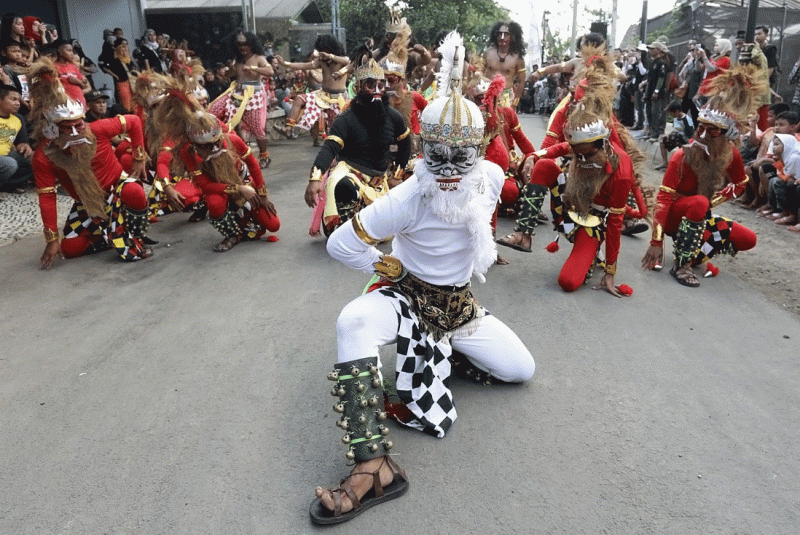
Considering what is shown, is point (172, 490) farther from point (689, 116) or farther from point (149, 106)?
point (689, 116)

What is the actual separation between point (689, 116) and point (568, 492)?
8295mm

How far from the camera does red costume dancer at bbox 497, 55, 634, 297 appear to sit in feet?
14.5

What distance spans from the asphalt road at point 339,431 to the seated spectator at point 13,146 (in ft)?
10.4

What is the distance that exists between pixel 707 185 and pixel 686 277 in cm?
74

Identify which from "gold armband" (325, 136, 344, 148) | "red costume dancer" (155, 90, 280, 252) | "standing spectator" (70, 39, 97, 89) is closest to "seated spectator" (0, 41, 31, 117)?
"standing spectator" (70, 39, 97, 89)

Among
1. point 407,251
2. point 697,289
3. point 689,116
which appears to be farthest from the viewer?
point 689,116

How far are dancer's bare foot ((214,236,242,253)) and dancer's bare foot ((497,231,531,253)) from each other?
240 cm

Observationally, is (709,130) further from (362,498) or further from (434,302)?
(362,498)

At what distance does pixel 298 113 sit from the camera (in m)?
9.90

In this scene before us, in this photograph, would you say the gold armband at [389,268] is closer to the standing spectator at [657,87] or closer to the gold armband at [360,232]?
the gold armband at [360,232]

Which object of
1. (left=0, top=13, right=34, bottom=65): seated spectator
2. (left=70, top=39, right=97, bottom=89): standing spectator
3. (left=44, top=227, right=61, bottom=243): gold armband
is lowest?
(left=44, top=227, right=61, bottom=243): gold armband

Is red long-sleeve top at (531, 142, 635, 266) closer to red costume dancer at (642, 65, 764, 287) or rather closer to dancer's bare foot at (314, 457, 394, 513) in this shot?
red costume dancer at (642, 65, 764, 287)

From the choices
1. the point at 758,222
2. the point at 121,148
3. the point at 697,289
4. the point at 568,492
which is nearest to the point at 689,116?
the point at 758,222

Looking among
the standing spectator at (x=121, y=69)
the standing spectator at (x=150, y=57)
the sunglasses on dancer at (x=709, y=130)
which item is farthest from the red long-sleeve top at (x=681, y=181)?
the standing spectator at (x=150, y=57)
